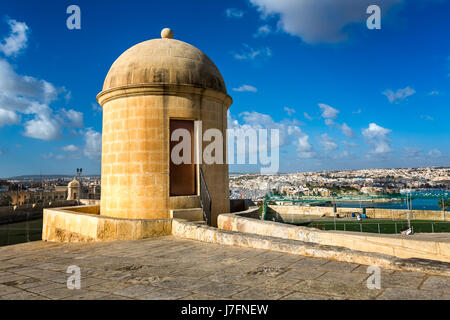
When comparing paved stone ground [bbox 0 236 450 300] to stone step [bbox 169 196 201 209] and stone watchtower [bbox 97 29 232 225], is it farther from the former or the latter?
stone watchtower [bbox 97 29 232 225]

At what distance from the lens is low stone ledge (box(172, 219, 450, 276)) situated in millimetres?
3447

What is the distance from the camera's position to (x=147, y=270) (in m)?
3.99

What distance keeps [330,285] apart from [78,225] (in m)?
6.77

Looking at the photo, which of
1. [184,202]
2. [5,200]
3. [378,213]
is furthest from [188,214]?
[5,200]

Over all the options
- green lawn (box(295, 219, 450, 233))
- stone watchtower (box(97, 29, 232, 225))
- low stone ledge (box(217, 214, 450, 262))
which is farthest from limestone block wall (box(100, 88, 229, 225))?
green lawn (box(295, 219, 450, 233))

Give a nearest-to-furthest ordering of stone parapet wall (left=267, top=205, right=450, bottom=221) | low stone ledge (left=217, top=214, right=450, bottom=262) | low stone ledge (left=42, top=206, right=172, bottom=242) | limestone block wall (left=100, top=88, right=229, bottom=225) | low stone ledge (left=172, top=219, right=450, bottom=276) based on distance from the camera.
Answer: low stone ledge (left=172, top=219, right=450, bottom=276) → low stone ledge (left=217, top=214, right=450, bottom=262) → low stone ledge (left=42, top=206, right=172, bottom=242) → limestone block wall (left=100, top=88, right=229, bottom=225) → stone parapet wall (left=267, top=205, right=450, bottom=221)

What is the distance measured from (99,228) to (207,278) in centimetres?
442

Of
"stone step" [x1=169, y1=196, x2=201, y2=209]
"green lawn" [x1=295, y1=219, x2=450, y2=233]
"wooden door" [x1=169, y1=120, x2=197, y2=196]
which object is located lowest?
"green lawn" [x1=295, y1=219, x2=450, y2=233]

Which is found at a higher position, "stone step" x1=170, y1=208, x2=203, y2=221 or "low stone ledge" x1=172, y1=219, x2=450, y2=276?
"stone step" x1=170, y1=208, x2=203, y2=221

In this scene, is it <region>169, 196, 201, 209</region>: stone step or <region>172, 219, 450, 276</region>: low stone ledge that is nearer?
<region>172, 219, 450, 276</region>: low stone ledge

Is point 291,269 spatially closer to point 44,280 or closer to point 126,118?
point 44,280

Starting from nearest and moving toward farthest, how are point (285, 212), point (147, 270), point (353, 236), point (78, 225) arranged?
1. point (147, 270)
2. point (353, 236)
3. point (78, 225)
4. point (285, 212)

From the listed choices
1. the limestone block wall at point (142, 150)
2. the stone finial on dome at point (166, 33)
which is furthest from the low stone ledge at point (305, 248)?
the stone finial on dome at point (166, 33)
